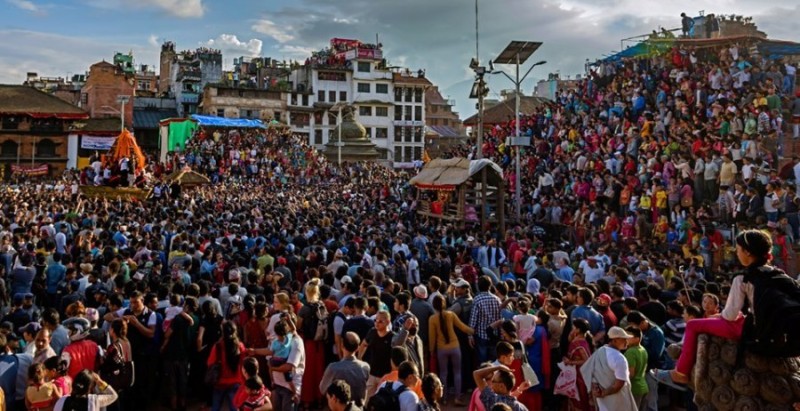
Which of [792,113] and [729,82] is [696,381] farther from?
[729,82]

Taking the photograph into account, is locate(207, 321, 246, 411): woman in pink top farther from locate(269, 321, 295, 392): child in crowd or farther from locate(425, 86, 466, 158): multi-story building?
locate(425, 86, 466, 158): multi-story building

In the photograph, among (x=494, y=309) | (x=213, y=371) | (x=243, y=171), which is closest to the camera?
(x=213, y=371)

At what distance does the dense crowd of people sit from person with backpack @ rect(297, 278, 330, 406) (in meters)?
0.03

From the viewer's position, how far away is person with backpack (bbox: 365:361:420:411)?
5422 mm

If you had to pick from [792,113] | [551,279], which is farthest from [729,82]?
[551,279]

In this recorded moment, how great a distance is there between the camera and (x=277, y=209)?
74.2 feet

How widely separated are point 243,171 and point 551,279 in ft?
95.9

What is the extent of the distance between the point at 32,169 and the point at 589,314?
173ft

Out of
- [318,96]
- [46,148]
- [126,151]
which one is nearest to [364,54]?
[318,96]


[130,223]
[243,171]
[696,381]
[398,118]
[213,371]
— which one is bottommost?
[213,371]

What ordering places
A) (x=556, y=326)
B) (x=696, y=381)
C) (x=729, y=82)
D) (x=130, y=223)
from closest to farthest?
(x=696, y=381) < (x=556, y=326) < (x=130, y=223) < (x=729, y=82)

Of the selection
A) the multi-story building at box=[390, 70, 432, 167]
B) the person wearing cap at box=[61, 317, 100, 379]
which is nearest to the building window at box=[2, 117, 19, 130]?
the multi-story building at box=[390, 70, 432, 167]

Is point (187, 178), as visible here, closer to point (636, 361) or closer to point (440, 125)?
point (636, 361)

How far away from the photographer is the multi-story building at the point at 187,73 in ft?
203
